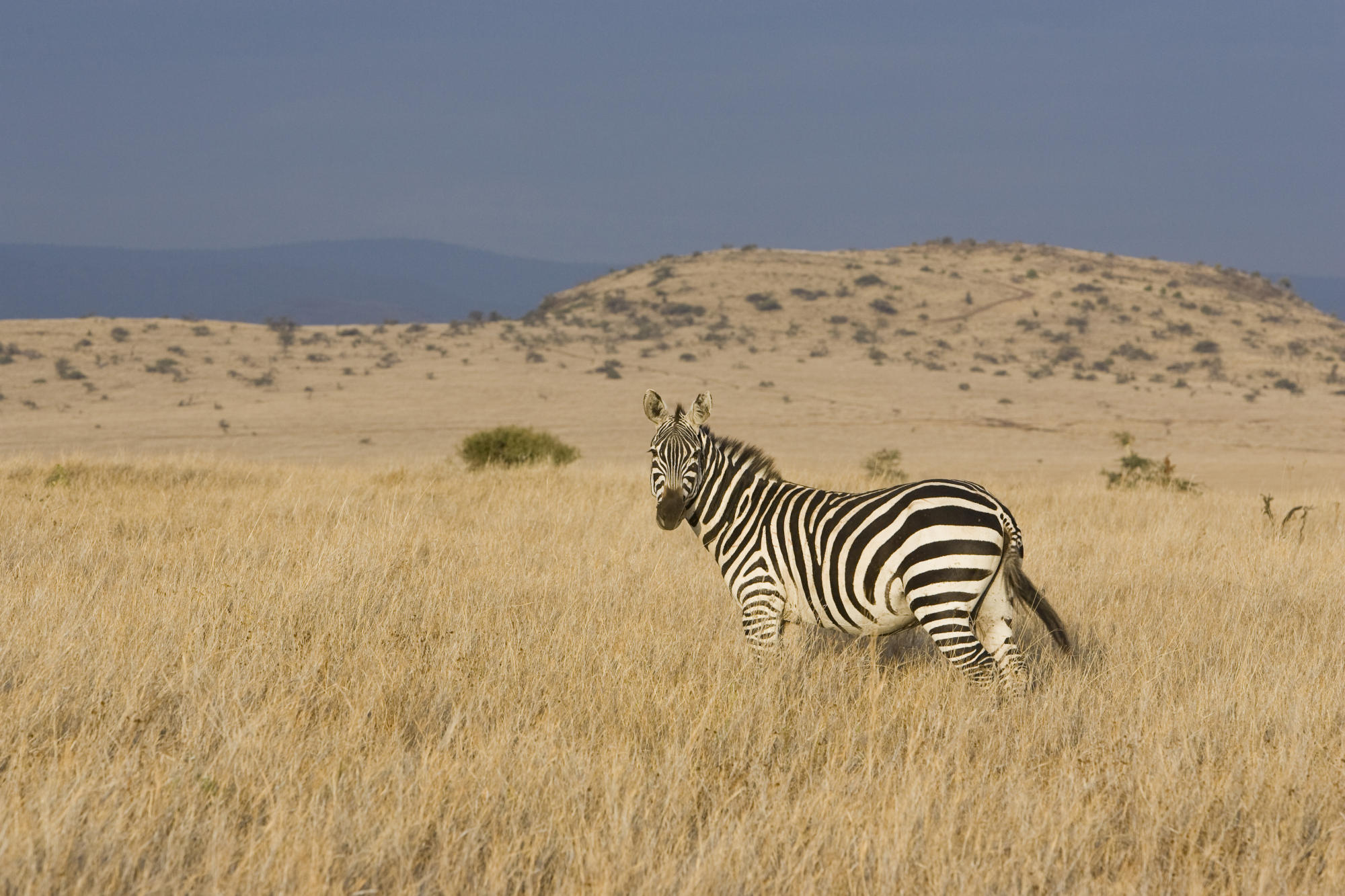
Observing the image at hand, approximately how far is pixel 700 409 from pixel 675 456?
42cm

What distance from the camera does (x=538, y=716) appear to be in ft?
15.6

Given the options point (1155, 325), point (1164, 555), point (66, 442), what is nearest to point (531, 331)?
point (66, 442)

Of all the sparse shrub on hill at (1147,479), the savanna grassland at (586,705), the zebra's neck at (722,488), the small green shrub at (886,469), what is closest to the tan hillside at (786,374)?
the small green shrub at (886,469)

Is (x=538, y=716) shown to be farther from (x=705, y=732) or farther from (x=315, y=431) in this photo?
(x=315, y=431)

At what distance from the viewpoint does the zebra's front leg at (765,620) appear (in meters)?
5.27

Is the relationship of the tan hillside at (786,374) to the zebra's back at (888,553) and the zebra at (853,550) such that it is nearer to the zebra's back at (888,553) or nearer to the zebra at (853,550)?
the zebra at (853,550)

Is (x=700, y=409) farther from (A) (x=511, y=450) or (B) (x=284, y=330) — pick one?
(B) (x=284, y=330)

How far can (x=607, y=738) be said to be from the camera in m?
4.39

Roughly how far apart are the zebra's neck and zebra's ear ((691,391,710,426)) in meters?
0.09

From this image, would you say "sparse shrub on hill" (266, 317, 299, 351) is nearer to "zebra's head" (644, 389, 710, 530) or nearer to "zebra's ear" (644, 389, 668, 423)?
"zebra's ear" (644, 389, 668, 423)

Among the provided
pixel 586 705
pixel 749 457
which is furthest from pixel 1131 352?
pixel 586 705

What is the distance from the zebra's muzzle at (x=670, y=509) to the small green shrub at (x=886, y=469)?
37.1 feet

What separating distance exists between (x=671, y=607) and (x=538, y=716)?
230 cm

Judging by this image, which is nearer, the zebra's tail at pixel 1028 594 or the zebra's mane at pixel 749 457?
the zebra's tail at pixel 1028 594
